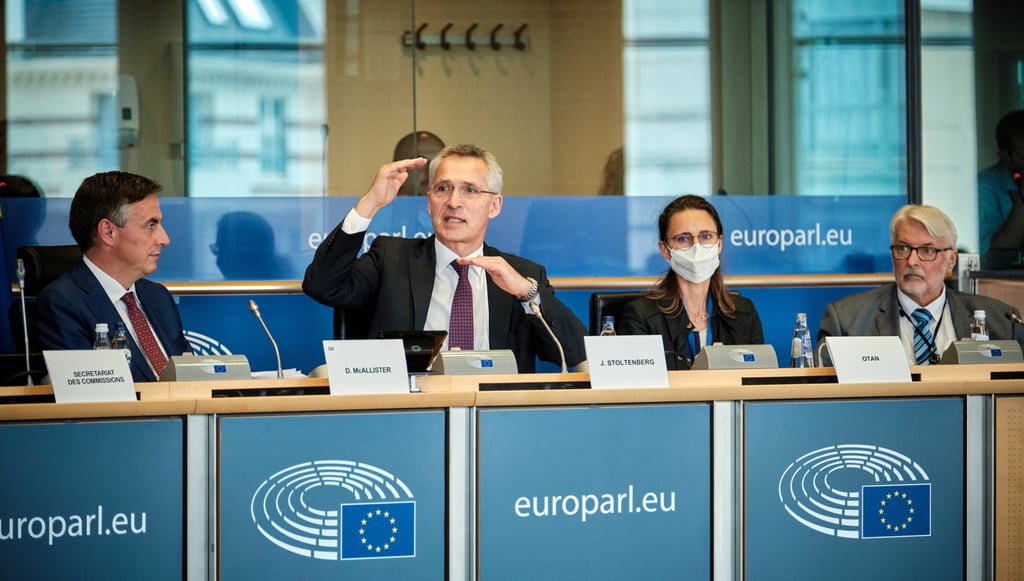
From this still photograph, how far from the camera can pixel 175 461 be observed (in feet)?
6.42

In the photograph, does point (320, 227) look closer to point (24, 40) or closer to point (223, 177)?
point (223, 177)

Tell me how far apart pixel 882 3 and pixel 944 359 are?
291cm

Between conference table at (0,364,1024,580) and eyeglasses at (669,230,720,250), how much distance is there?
835 mm

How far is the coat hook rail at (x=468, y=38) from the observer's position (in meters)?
4.77

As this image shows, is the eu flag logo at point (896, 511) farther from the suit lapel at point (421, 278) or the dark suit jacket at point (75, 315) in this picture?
the dark suit jacket at point (75, 315)

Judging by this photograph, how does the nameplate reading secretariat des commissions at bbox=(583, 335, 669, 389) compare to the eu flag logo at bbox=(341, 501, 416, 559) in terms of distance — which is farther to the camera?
the nameplate reading secretariat des commissions at bbox=(583, 335, 669, 389)

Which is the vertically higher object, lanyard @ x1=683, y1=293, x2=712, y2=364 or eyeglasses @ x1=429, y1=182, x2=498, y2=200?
eyeglasses @ x1=429, y1=182, x2=498, y2=200

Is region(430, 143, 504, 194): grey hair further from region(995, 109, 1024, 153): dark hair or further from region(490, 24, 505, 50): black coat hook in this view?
region(995, 109, 1024, 153): dark hair

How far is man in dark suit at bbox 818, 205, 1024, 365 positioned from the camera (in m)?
3.14

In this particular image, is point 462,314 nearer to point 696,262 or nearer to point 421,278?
point 421,278

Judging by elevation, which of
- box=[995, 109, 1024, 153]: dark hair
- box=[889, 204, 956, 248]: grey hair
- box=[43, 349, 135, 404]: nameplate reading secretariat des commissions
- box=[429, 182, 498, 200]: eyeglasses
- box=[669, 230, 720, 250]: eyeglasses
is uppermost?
box=[995, 109, 1024, 153]: dark hair

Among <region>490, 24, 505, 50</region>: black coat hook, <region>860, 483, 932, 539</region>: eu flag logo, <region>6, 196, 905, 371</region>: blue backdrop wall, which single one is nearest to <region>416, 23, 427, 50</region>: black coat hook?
<region>490, 24, 505, 50</region>: black coat hook

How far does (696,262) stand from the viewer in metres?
3.03

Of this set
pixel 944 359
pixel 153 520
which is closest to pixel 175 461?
pixel 153 520
